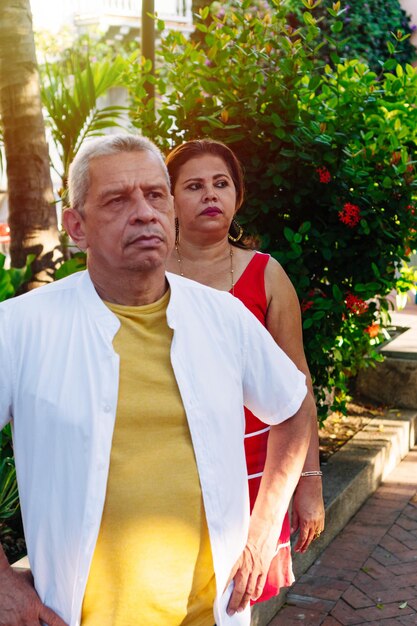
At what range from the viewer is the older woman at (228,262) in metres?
2.86

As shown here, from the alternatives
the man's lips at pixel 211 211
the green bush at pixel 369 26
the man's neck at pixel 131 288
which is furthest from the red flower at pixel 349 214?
the green bush at pixel 369 26

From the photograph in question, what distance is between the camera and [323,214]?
473cm

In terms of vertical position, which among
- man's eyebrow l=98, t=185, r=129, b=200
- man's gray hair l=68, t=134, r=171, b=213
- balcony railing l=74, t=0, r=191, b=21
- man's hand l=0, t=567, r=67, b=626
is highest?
balcony railing l=74, t=0, r=191, b=21

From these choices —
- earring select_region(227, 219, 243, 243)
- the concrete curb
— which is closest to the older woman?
earring select_region(227, 219, 243, 243)

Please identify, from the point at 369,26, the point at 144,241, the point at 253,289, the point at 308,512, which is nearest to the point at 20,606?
the point at 144,241

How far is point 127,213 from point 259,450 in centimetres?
110

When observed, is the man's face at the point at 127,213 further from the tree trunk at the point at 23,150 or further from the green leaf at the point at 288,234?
the tree trunk at the point at 23,150

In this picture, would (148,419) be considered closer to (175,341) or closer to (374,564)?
(175,341)

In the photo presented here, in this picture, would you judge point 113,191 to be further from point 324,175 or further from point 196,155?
point 324,175

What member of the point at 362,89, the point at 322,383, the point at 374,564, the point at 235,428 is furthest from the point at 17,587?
the point at 362,89

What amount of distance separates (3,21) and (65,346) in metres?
3.96

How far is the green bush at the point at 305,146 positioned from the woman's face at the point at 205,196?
1386 millimetres

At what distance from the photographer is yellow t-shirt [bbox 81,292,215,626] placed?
1.93m

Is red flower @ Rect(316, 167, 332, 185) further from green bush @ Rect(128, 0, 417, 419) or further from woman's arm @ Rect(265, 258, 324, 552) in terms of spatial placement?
woman's arm @ Rect(265, 258, 324, 552)
